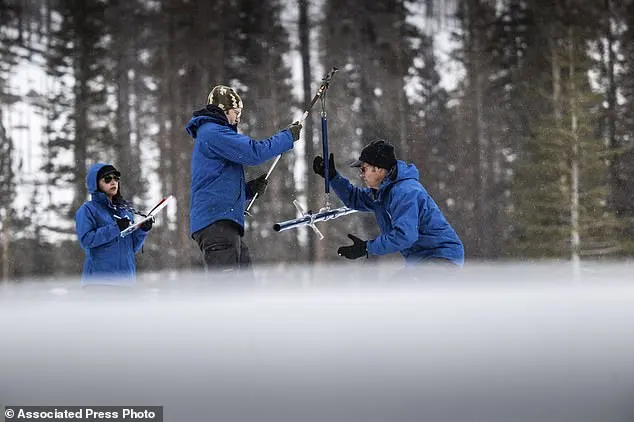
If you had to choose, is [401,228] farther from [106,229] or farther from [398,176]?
[106,229]

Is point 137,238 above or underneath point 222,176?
underneath

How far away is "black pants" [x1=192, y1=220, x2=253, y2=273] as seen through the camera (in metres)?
3.15

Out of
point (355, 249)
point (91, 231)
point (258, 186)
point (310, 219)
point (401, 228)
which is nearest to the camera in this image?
point (401, 228)

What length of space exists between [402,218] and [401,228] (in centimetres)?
4

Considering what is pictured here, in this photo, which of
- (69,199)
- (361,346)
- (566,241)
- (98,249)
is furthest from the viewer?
(566,241)

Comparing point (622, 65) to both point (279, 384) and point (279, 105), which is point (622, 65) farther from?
point (279, 384)

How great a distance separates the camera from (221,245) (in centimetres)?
316

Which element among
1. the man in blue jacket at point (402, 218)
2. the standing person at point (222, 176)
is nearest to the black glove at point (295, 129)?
the standing person at point (222, 176)

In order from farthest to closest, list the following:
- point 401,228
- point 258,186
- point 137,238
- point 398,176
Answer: point 137,238, point 258,186, point 398,176, point 401,228

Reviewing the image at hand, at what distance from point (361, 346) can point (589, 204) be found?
37.0 feet

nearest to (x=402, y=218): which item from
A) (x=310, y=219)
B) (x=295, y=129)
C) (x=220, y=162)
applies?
(x=310, y=219)

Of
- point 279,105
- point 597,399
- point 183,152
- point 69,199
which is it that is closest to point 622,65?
point 279,105

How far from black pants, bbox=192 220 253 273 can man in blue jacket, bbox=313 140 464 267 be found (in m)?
0.57

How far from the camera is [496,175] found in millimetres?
11430
